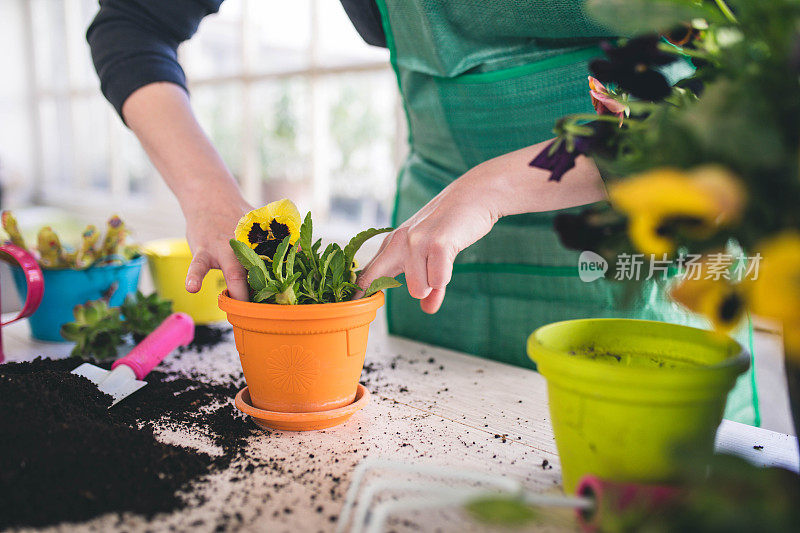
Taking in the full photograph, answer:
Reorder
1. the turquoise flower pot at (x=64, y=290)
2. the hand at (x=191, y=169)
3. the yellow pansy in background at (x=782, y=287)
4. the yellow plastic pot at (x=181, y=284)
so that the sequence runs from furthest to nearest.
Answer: the yellow plastic pot at (x=181, y=284) < the turquoise flower pot at (x=64, y=290) < the hand at (x=191, y=169) < the yellow pansy in background at (x=782, y=287)

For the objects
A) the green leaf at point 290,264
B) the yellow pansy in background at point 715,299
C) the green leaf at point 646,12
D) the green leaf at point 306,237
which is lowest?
the green leaf at point 290,264

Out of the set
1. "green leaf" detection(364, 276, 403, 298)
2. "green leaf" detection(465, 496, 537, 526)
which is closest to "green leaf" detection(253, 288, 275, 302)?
"green leaf" detection(364, 276, 403, 298)

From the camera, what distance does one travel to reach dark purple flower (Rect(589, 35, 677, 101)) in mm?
420

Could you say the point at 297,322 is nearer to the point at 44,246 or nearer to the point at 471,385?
the point at 471,385

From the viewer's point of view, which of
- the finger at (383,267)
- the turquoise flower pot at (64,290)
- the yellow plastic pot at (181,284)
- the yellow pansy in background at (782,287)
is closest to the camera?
the yellow pansy in background at (782,287)

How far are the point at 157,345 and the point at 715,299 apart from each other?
725mm

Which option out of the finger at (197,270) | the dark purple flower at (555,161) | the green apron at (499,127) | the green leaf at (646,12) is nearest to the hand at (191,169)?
the finger at (197,270)

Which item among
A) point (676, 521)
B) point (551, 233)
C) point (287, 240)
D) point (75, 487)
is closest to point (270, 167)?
point (551, 233)

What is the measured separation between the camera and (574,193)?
66cm

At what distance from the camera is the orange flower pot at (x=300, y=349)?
2.05 feet

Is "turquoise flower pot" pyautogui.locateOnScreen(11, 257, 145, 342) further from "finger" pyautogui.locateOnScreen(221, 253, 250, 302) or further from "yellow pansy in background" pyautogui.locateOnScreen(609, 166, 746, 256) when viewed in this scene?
"yellow pansy in background" pyautogui.locateOnScreen(609, 166, 746, 256)

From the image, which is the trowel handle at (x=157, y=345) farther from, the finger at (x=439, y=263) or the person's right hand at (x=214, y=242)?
the finger at (x=439, y=263)

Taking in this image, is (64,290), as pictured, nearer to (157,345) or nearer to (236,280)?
(157,345)

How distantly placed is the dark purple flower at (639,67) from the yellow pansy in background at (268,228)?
389 millimetres
